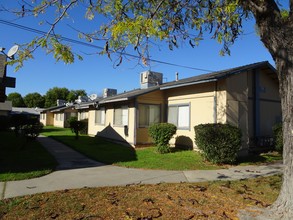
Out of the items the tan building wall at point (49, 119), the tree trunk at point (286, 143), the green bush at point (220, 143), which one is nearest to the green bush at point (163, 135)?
the green bush at point (220, 143)

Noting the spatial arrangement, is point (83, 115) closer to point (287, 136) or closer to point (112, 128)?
point (112, 128)

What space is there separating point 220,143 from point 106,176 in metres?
4.53

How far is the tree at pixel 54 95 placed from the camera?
84000 mm

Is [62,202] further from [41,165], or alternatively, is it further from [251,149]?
[251,149]

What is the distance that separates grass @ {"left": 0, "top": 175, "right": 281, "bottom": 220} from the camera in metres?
4.67

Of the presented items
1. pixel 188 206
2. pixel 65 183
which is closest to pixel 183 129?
pixel 65 183

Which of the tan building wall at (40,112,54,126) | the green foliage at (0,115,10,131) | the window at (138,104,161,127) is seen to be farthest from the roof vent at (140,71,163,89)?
the tan building wall at (40,112,54,126)

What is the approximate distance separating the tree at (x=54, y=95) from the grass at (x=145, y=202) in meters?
81.9

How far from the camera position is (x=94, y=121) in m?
22.3

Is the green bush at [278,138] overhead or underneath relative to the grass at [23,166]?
overhead

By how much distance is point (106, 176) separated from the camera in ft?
25.9

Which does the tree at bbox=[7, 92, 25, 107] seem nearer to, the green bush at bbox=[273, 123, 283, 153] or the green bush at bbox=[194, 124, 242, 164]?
the green bush at bbox=[273, 123, 283, 153]

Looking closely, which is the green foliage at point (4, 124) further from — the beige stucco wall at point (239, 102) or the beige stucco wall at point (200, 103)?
the beige stucco wall at point (239, 102)

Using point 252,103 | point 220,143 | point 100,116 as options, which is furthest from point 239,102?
point 100,116
